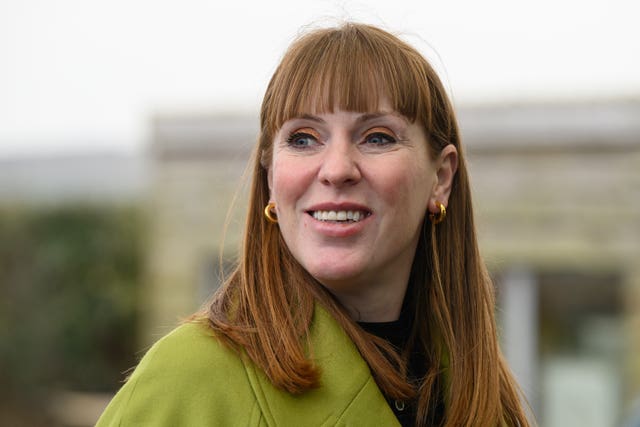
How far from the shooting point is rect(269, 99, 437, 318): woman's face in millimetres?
2465

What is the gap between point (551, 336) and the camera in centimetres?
823

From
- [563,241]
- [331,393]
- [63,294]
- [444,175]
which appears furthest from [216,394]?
[63,294]

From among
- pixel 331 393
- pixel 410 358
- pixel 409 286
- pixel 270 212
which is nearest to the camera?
pixel 331 393

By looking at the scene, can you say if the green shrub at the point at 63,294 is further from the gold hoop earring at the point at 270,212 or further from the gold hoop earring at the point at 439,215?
the gold hoop earring at the point at 270,212

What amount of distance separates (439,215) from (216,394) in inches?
33.7

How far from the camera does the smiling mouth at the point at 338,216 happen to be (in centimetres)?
247

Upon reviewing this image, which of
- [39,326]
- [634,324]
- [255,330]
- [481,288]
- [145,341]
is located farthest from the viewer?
[39,326]

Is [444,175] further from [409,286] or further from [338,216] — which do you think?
[338,216]

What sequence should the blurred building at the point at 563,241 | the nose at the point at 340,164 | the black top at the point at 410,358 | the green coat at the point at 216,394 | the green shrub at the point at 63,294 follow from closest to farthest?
the green coat at the point at 216,394 → the nose at the point at 340,164 → the black top at the point at 410,358 → the blurred building at the point at 563,241 → the green shrub at the point at 63,294

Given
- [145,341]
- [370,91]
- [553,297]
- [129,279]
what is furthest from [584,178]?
[129,279]

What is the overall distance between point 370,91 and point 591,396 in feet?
20.8

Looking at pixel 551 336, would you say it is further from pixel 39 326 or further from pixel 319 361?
pixel 39 326

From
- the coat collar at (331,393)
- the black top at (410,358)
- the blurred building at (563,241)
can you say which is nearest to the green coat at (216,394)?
the coat collar at (331,393)

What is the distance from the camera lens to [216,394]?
7.58 feet
